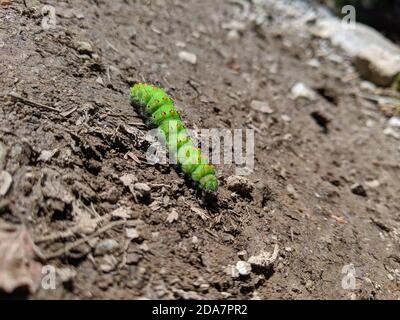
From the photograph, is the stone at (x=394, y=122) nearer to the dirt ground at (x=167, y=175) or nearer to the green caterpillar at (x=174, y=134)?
the dirt ground at (x=167, y=175)

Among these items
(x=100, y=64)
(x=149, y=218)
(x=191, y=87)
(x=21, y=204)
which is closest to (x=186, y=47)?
(x=191, y=87)

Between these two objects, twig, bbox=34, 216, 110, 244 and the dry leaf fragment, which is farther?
twig, bbox=34, 216, 110, 244

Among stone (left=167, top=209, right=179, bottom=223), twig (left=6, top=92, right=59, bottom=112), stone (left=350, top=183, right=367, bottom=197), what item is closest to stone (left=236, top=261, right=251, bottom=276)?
stone (left=167, top=209, right=179, bottom=223)

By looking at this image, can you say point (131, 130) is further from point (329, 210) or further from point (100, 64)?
point (329, 210)

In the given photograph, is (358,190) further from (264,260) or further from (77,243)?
(77,243)

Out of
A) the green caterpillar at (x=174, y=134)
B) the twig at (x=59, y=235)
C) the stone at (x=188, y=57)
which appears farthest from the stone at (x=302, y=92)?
the twig at (x=59, y=235)

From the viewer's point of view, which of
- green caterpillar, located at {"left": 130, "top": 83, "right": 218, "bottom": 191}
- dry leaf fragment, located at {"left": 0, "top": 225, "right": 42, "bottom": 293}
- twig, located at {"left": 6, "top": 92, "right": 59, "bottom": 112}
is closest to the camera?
dry leaf fragment, located at {"left": 0, "top": 225, "right": 42, "bottom": 293}

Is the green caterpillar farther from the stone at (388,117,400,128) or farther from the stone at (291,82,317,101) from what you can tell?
the stone at (388,117,400,128)
